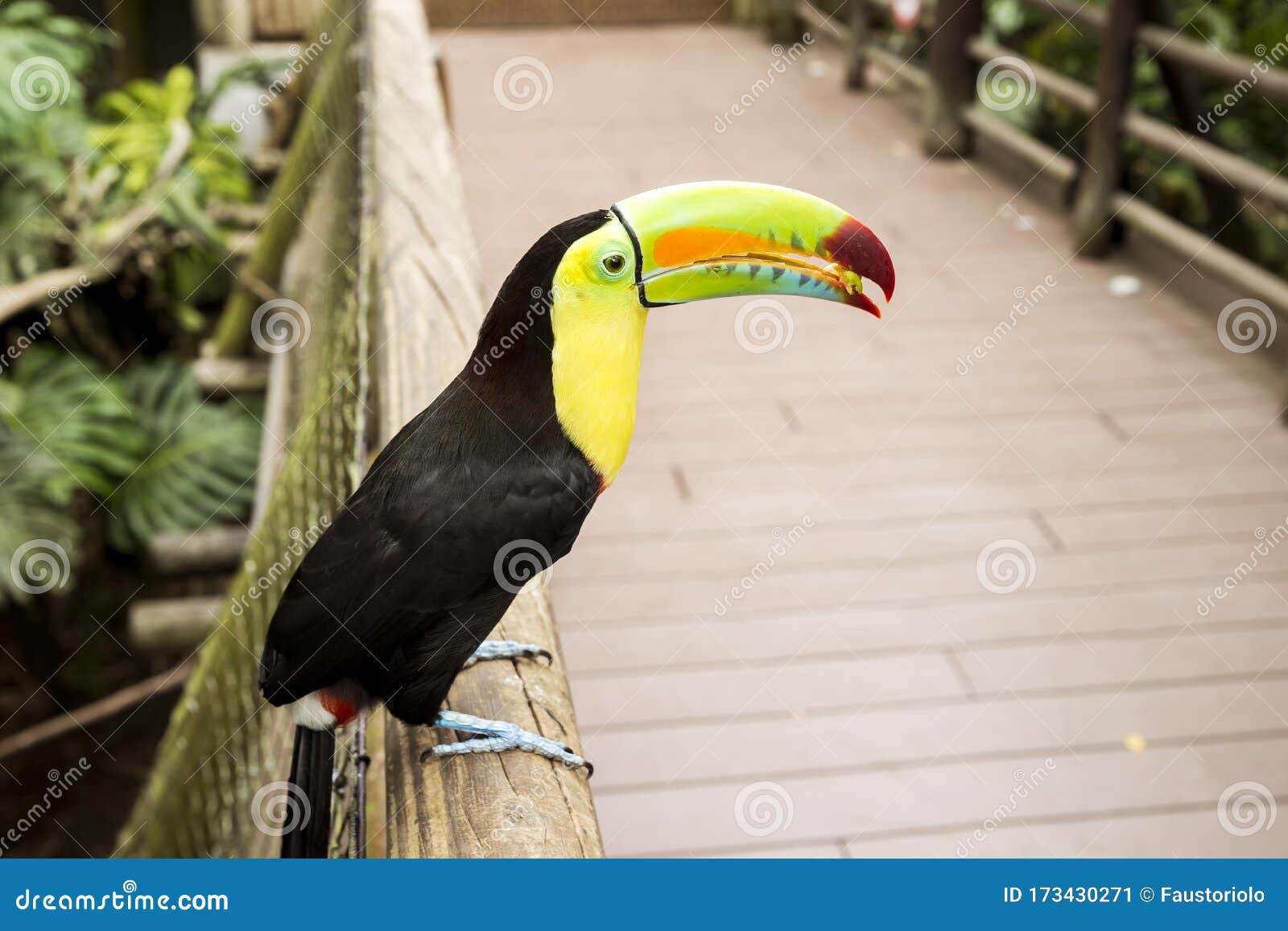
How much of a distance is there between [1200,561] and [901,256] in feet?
5.97

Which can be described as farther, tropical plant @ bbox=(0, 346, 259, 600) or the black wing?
tropical plant @ bbox=(0, 346, 259, 600)

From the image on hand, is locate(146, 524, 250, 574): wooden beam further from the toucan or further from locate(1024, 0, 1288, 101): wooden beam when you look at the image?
locate(1024, 0, 1288, 101): wooden beam

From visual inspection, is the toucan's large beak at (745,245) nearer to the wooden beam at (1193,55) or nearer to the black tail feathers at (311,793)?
the black tail feathers at (311,793)

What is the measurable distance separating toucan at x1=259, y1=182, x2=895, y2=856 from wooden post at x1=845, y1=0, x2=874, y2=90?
545cm

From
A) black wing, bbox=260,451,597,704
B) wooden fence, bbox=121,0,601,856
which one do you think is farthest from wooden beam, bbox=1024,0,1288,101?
black wing, bbox=260,451,597,704

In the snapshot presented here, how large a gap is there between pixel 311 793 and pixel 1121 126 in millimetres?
3667

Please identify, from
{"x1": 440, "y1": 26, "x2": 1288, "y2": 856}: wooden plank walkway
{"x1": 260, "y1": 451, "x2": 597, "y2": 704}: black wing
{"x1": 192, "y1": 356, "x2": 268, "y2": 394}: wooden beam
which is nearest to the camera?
{"x1": 260, "y1": 451, "x2": 597, "y2": 704}: black wing

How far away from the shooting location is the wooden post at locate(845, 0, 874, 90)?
20.3ft

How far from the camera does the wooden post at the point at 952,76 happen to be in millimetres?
5125

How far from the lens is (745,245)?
1.08m

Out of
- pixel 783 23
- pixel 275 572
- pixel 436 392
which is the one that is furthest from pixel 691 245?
pixel 783 23

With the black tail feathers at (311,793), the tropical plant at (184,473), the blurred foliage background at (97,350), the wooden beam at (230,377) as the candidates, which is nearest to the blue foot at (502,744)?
the black tail feathers at (311,793)
